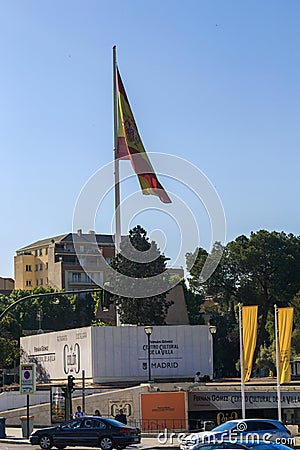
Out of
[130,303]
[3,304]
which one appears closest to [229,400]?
[130,303]

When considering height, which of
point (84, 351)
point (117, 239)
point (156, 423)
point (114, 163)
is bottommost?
point (156, 423)

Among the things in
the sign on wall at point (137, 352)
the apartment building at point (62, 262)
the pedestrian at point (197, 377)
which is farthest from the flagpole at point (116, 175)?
the apartment building at point (62, 262)

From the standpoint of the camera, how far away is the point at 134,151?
5900cm

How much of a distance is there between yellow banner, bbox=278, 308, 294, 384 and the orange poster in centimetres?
532

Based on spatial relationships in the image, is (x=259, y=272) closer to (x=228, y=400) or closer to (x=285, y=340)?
(x=228, y=400)

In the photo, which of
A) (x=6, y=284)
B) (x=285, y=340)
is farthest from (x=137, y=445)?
(x=6, y=284)

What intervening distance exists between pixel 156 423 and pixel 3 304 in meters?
69.6

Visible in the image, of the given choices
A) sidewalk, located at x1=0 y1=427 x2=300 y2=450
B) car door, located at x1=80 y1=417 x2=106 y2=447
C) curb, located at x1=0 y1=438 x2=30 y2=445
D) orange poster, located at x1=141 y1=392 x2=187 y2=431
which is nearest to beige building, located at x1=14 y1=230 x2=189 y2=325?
sidewalk, located at x1=0 y1=427 x2=300 y2=450

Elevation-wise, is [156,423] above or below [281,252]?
below

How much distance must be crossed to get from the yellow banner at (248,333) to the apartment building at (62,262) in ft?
306

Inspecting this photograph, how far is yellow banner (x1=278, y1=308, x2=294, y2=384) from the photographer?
124 ft

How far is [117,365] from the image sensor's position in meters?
53.7

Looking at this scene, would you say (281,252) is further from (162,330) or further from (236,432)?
(236,432)

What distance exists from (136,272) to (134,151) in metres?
8.75
